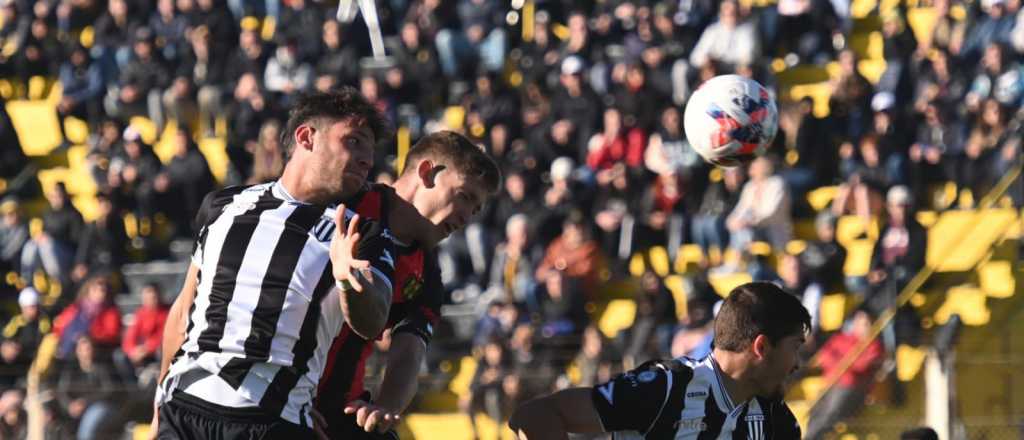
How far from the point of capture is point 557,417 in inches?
214

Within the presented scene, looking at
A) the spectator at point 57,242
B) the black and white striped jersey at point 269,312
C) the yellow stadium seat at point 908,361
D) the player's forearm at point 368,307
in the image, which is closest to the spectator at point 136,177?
the spectator at point 57,242

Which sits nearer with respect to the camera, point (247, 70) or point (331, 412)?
point (331, 412)

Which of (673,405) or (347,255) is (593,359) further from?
(347,255)

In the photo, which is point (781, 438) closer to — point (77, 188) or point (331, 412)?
point (331, 412)

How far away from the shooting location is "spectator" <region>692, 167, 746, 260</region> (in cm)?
1492

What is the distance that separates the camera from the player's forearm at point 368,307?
4941 millimetres

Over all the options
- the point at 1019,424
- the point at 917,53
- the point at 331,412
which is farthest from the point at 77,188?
the point at 331,412

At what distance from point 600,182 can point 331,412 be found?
9603mm

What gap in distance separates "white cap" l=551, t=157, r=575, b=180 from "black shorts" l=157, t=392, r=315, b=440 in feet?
33.4

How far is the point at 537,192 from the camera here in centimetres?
1561

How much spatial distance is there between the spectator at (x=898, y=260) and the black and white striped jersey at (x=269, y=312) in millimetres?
7601

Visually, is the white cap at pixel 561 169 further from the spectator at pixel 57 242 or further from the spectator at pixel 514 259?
the spectator at pixel 57 242

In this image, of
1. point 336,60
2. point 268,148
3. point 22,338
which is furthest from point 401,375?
point 336,60

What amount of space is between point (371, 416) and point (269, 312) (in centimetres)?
42
